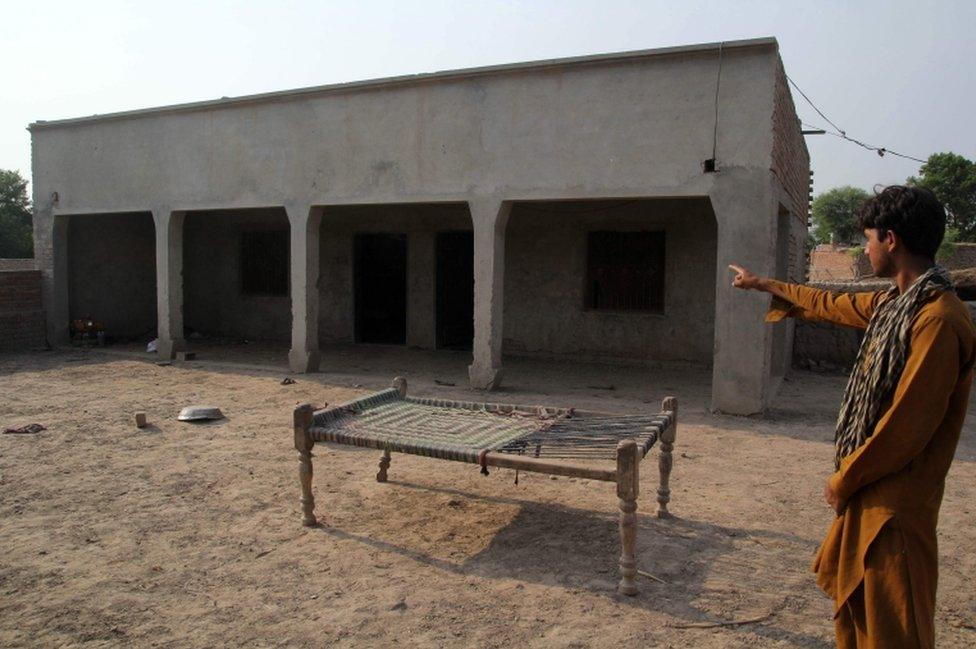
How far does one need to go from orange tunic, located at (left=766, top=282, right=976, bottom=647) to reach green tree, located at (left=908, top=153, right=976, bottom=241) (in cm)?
3398

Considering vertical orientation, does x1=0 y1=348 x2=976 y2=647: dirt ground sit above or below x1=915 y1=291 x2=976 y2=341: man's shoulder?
below

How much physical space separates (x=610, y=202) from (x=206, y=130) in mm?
5823

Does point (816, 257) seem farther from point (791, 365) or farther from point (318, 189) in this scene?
point (318, 189)

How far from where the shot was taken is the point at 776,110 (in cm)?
702

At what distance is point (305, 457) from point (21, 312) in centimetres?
1023

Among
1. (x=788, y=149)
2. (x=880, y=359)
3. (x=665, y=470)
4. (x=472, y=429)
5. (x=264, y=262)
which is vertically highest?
(x=788, y=149)

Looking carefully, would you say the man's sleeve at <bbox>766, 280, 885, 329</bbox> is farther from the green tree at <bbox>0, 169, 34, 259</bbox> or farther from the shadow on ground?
the green tree at <bbox>0, 169, 34, 259</bbox>

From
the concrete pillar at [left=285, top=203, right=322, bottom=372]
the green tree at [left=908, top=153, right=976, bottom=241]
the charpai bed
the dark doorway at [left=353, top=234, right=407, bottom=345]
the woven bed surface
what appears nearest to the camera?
the charpai bed

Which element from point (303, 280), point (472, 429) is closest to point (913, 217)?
point (472, 429)

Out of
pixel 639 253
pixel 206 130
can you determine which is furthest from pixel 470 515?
pixel 206 130

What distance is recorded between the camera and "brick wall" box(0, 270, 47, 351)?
11.7 m

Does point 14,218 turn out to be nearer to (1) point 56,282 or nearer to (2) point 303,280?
(1) point 56,282

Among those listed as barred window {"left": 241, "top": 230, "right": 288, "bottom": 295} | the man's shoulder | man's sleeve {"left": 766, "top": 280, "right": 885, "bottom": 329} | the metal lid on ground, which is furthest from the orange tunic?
barred window {"left": 241, "top": 230, "right": 288, "bottom": 295}

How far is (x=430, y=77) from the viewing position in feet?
28.0
